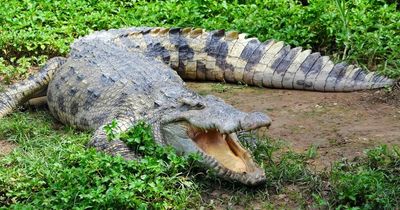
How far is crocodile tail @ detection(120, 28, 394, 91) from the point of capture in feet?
21.3

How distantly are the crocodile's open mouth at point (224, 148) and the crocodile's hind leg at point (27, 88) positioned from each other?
76.8 inches

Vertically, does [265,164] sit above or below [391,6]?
below

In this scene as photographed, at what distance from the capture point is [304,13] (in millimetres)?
7387

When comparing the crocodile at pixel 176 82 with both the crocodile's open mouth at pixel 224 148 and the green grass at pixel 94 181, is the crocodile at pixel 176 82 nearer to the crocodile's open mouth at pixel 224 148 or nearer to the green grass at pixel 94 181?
Result: the crocodile's open mouth at pixel 224 148

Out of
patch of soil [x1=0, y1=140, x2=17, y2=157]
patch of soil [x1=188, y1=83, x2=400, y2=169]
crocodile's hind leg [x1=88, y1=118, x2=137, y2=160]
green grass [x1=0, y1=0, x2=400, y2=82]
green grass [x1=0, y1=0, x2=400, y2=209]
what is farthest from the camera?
green grass [x1=0, y1=0, x2=400, y2=82]

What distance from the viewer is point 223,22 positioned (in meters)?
7.77

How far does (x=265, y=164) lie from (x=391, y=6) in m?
3.09

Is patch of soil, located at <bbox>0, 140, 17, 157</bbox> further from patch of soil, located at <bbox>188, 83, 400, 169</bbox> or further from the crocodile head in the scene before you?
patch of soil, located at <bbox>188, 83, 400, 169</bbox>

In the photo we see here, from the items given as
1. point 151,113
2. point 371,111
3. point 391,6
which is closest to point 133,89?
point 151,113

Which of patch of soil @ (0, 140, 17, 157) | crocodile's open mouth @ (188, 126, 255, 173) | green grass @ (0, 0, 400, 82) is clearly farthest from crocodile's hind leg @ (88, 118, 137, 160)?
green grass @ (0, 0, 400, 82)

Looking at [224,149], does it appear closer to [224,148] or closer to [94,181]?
[224,148]

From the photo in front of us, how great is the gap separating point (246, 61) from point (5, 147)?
92.0 inches

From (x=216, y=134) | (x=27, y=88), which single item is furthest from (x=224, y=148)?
(x=27, y=88)

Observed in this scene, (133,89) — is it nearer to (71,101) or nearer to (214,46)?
(71,101)
